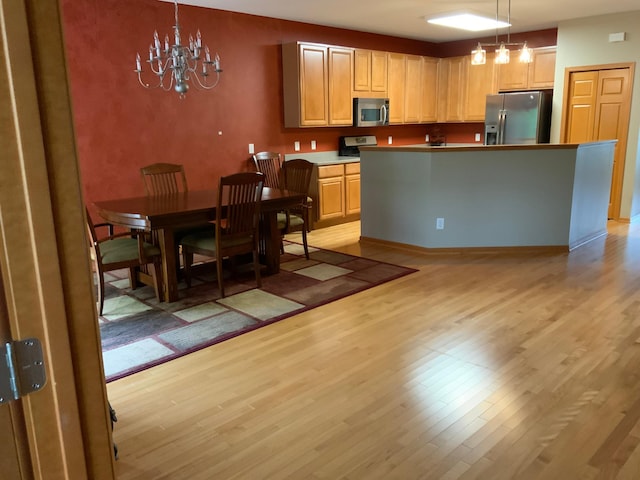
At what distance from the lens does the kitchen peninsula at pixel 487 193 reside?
16.6 ft

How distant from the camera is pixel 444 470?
206 cm

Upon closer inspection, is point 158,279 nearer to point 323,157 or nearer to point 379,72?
point 323,157

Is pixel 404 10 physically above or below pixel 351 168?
above

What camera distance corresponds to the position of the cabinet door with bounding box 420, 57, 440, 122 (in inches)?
317

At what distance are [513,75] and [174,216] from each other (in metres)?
5.93

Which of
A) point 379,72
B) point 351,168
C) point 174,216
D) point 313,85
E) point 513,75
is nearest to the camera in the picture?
point 174,216

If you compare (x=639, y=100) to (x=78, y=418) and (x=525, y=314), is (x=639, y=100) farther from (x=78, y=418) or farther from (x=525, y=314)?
(x=78, y=418)

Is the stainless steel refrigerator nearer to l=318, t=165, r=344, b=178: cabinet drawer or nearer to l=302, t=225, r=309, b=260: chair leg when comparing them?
l=318, t=165, r=344, b=178: cabinet drawer

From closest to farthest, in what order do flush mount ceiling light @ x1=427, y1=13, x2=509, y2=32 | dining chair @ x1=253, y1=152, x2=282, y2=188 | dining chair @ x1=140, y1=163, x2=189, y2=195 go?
dining chair @ x1=140, y1=163, x2=189, y2=195 < flush mount ceiling light @ x1=427, y1=13, x2=509, y2=32 < dining chair @ x1=253, y1=152, x2=282, y2=188

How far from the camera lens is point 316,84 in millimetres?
6512

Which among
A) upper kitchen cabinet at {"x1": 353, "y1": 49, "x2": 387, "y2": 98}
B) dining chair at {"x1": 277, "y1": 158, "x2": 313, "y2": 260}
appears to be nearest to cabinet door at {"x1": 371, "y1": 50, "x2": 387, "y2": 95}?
upper kitchen cabinet at {"x1": 353, "y1": 49, "x2": 387, "y2": 98}

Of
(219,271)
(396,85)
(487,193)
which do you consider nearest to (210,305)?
(219,271)

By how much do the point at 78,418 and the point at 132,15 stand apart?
5.15 m

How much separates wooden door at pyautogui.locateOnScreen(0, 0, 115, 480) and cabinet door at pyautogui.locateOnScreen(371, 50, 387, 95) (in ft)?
22.6
